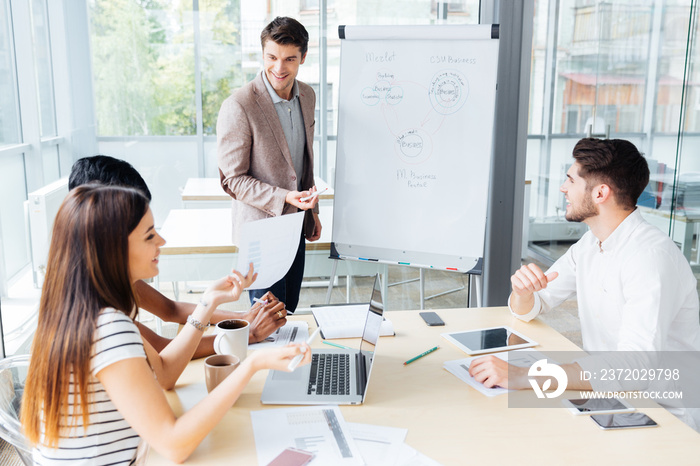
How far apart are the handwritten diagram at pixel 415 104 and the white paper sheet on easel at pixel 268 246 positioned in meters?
0.85

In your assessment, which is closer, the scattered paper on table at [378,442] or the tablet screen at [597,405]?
the scattered paper on table at [378,442]

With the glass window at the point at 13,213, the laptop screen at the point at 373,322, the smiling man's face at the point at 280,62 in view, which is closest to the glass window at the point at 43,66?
the glass window at the point at 13,213

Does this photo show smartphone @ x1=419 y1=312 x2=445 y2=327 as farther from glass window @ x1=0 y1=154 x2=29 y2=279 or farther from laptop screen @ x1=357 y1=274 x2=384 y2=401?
glass window @ x1=0 y1=154 x2=29 y2=279

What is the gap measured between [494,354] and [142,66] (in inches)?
91.2

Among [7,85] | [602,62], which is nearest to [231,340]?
[7,85]

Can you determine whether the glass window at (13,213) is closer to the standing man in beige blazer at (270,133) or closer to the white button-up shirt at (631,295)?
the standing man in beige blazer at (270,133)

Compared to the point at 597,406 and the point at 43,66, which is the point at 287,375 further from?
the point at 43,66

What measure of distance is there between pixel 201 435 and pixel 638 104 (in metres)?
3.03

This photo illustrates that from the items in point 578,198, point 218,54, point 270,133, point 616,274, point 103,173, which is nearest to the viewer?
point 103,173

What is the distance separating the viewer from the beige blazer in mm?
2275

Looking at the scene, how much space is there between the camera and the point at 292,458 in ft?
3.40

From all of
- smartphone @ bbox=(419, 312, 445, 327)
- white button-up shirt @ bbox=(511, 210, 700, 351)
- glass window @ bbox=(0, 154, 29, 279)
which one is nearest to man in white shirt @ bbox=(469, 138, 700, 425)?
white button-up shirt @ bbox=(511, 210, 700, 351)

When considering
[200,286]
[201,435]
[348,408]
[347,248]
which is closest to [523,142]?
[347,248]

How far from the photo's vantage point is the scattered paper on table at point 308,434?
105 cm
